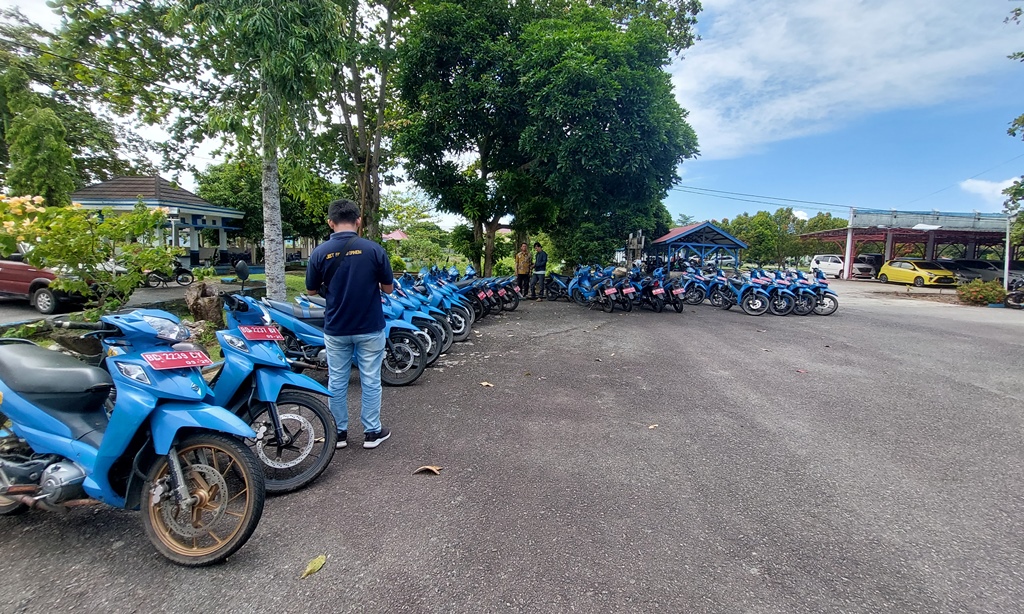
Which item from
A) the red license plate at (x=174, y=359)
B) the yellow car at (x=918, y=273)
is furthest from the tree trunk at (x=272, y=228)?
the yellow car at (x=918, y=273)

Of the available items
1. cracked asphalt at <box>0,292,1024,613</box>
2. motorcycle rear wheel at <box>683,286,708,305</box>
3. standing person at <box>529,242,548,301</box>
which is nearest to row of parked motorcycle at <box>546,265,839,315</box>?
motorcycle rear wheel at <box>683,286,708,305</box>

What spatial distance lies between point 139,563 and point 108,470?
45cm

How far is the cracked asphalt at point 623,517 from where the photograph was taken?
1999mm

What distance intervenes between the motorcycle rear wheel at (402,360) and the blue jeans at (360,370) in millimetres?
1548

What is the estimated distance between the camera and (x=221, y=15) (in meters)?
5.89

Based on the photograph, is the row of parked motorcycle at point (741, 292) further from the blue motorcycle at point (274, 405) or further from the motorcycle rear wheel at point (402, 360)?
the blue motorcycle at point (274, 405)

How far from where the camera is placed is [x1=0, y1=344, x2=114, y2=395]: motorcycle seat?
2262mm

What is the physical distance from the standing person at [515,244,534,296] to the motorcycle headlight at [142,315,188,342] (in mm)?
10252

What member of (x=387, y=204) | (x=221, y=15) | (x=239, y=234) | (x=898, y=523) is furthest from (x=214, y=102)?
(x=239, y=234)

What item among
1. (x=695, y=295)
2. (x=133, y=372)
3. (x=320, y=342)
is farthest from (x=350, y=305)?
(x=695, y=295)

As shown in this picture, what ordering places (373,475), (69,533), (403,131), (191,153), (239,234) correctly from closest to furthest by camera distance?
1. (69,533)
2. (373,475)
3. (191,153)
4. (403,131)
5. (239,234)

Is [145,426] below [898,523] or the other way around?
the other way around

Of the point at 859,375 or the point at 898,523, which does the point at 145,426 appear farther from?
the point at 859,375

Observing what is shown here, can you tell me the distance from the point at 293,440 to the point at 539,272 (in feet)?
34.9
